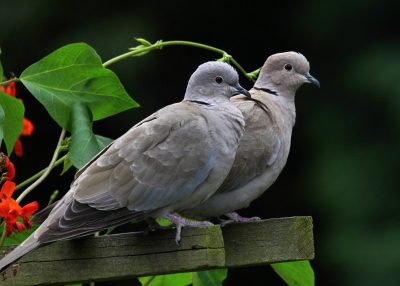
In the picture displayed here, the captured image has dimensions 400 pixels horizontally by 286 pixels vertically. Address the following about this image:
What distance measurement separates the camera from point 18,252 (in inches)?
91.7

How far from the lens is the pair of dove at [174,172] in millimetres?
2516

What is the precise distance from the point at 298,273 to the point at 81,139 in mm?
667

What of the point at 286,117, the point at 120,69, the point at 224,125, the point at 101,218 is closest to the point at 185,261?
the point at 101,218

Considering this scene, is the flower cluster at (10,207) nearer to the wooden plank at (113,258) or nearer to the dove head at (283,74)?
the wooden plank at (113,258)

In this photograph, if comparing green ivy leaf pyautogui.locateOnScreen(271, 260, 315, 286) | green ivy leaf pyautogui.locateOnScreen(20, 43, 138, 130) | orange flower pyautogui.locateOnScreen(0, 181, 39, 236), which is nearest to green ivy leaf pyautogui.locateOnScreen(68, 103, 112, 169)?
green ivy leaf pyautogui.locateOnScreen(20, 43, 138, 130)

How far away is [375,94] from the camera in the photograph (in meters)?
6.73

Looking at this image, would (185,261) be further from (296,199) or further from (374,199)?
(296,199)

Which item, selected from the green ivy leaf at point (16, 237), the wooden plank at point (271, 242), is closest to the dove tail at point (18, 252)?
the green ivy leaf at point (16, 237)

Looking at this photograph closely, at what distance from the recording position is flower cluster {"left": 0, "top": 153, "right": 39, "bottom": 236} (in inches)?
96.5

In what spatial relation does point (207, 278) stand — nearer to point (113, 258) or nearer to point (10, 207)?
point (113, 258)

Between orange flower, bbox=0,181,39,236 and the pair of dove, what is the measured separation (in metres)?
0.06

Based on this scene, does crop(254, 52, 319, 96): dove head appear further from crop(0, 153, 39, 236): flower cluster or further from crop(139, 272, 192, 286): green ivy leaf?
crop(0, 153, 39, 236): flower cluster

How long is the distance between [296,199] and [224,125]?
480cm

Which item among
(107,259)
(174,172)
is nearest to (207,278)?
(174,172)
